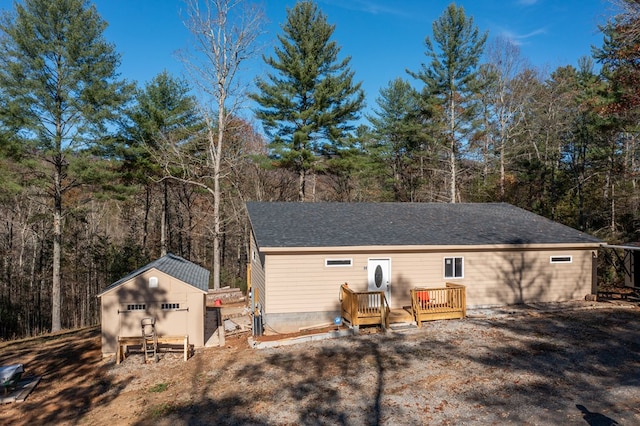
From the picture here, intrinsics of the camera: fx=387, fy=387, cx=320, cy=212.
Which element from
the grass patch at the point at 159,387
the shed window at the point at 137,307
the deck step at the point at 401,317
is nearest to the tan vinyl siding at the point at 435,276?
the deck step at the point at 401,317

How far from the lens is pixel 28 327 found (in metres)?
23.4

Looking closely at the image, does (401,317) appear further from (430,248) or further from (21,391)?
(21,391)

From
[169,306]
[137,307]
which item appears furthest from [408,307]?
[137,307]

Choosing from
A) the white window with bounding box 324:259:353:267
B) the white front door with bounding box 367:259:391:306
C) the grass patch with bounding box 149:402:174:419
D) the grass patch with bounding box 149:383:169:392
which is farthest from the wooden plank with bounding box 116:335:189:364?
the white front door with bounding box 367:259:391:306

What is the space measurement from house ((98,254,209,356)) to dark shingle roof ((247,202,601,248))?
269 cm

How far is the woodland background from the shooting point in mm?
16328

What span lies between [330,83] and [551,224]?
1389cm

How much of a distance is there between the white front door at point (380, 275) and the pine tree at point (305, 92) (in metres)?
11.0

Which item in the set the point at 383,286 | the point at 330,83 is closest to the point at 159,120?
the point at 330,83

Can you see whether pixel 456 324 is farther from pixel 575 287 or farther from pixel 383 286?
pixel 575 287

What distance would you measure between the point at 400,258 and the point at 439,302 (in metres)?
1.85

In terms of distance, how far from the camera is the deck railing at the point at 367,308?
11.3 metres

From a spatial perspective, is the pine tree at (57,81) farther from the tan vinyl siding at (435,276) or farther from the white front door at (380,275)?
the white front door at (380,275)

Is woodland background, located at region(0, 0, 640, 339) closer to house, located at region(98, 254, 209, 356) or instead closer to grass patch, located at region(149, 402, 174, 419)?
house, located at region(98, 254, 209, 356)
